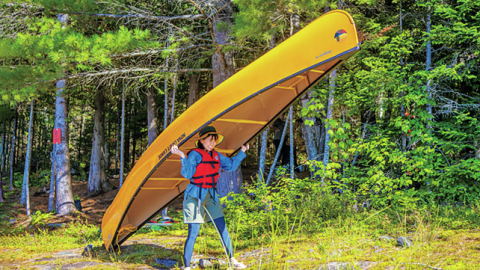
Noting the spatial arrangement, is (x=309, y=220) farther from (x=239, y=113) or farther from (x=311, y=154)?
(x=311, y=154)

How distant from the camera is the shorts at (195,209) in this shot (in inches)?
140

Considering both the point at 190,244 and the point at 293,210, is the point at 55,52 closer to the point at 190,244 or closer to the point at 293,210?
the point at 190,244

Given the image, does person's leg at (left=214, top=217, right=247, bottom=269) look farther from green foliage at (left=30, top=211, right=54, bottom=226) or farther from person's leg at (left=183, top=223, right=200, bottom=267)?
green foliage at (left=30, top=211, right=54, bottom=226)

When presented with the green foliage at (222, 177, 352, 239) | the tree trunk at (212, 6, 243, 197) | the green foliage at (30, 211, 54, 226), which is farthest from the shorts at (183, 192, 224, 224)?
the green foliage at (30, 211, 54, 226)

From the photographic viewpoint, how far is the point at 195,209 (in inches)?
142

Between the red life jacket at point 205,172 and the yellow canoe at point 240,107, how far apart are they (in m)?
0.47

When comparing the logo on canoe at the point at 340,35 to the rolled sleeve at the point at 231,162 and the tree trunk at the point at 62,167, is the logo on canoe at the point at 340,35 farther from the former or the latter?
the tree trunk at the point at 62,167

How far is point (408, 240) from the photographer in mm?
3887

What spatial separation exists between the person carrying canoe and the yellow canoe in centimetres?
39

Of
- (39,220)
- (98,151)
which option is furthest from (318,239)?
(98,151)

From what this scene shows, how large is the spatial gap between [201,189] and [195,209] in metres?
0.22

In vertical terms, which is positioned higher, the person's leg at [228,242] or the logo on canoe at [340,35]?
the logo on canoe at [340,35]

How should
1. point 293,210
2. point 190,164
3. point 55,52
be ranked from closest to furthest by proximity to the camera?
point 190,164, point 293,210, point 55,52

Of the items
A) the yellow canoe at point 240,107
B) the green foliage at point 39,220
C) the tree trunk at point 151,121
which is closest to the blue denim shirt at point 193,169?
the yellow canoe at point 240,107
